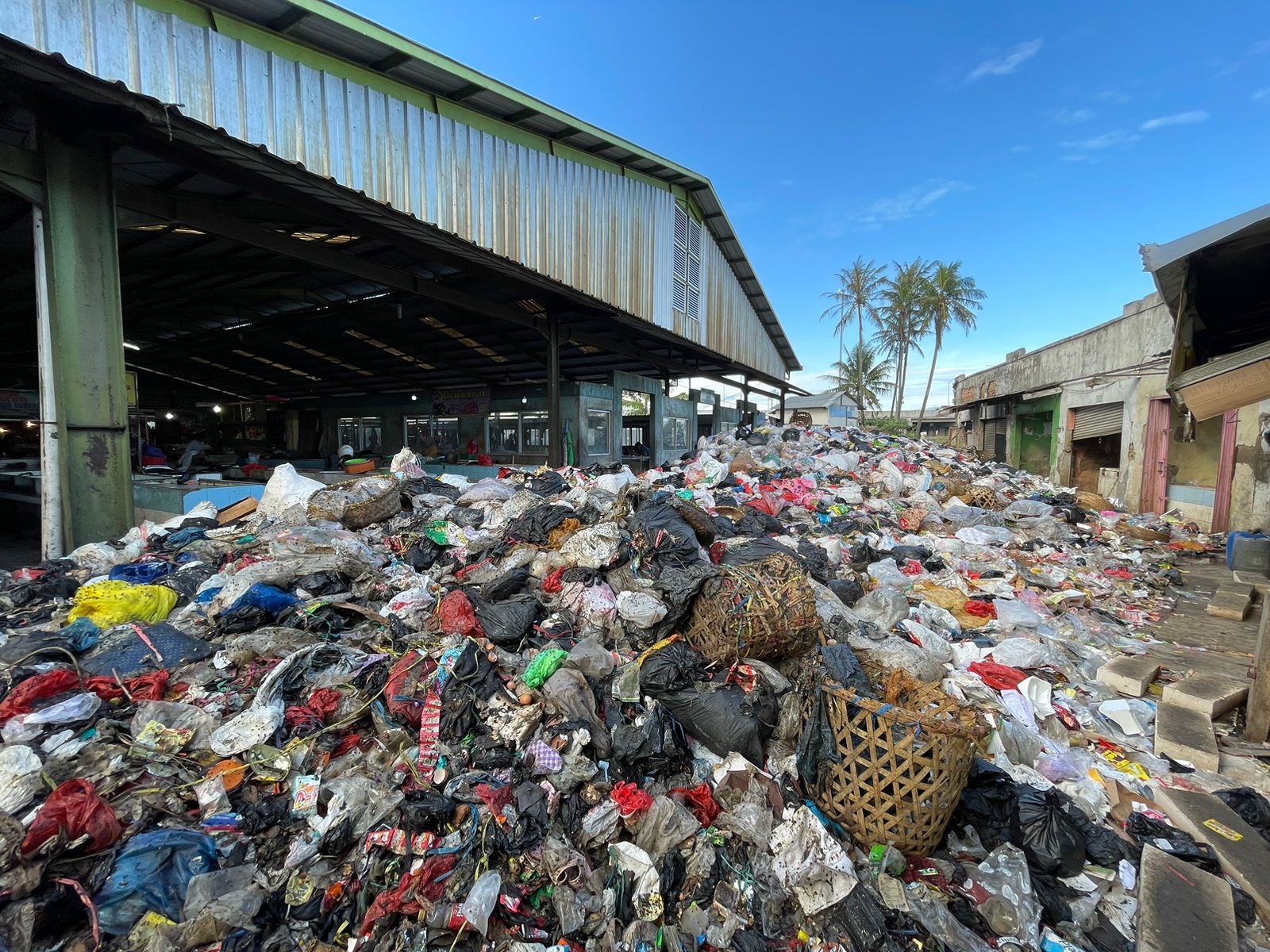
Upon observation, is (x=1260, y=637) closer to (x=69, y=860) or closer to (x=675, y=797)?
(x=675, y=797)

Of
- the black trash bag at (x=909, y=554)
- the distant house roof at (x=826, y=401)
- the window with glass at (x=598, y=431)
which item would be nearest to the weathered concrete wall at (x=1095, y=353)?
the black trash bag at (x=909, y=554)

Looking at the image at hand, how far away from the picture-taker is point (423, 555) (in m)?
4.39

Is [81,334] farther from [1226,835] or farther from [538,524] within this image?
[1226,835]

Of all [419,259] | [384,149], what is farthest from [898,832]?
[419,259]

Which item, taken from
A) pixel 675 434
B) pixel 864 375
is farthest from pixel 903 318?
pixel 675 434

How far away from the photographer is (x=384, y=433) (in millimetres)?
16094

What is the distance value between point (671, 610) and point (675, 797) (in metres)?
1.05

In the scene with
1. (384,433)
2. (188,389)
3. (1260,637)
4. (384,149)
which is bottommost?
(1260,637)

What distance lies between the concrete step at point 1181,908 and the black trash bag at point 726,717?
1426 millimetres

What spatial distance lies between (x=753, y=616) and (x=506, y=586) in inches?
69.1

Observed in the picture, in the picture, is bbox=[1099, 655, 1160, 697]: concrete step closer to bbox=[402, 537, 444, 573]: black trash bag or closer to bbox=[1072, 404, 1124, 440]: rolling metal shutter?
bbox=[402, 537, 444, 573]: black trash bag

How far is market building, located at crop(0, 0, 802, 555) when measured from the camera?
4.02 metres

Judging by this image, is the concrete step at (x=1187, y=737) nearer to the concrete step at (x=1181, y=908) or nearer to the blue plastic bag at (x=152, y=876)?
the concrete step at (x=1181, y=908)

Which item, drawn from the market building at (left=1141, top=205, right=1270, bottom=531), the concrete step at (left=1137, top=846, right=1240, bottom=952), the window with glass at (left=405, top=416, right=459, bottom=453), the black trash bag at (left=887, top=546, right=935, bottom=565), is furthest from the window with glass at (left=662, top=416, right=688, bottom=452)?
the concrete step at (left=1137, top=846, right=1240, bottom=952)
